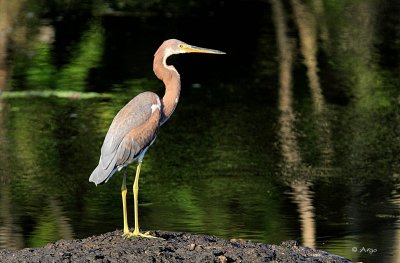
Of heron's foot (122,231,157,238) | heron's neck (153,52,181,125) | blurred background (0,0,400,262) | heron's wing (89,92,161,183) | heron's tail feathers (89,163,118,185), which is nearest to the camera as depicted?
heron's foot (122,231,157,238)

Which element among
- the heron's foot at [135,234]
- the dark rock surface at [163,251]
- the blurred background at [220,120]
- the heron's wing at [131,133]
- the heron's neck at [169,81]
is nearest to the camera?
the dark rock surface at [163,251]

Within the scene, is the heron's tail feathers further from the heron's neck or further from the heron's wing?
the heron's neck

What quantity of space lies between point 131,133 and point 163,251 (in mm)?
975

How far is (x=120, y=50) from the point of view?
15391 mm

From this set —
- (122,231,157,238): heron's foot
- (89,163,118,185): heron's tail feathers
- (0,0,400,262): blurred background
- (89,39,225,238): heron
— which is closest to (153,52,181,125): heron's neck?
(89,39,225,238): heron

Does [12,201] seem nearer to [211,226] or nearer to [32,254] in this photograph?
[211,226]

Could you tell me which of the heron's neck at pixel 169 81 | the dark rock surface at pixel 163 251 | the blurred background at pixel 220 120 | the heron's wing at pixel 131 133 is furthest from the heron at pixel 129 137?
the blurred background at pixel 220 120

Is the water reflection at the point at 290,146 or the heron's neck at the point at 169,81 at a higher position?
the heron's neck at the point at 169,81

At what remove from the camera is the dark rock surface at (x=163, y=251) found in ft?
21.3

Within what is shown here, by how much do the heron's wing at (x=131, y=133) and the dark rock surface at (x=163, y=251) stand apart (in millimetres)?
498

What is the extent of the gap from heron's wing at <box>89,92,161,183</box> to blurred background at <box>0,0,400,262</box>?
1.25m

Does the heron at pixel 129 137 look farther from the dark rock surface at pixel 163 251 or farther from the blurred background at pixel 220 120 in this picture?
the blurred background at pixel 220 120

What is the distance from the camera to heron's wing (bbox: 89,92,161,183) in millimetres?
7191

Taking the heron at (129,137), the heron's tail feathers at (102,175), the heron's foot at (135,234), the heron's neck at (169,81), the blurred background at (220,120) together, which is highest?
the heron's neck at (169,81)
